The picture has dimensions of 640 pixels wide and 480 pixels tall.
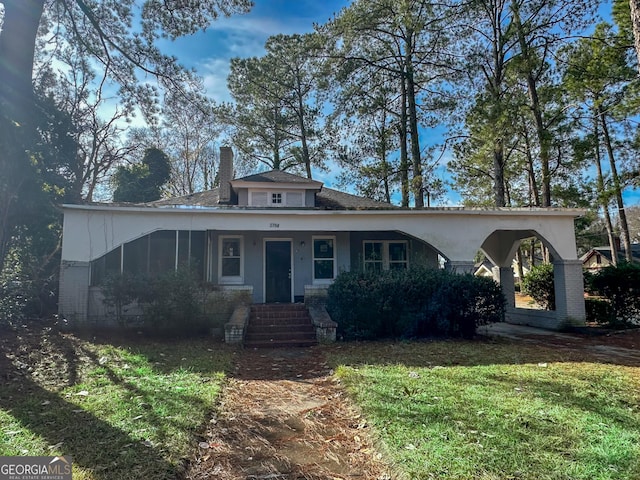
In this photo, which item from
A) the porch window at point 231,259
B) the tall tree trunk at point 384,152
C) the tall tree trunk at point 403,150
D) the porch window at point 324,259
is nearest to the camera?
the porch window at point 231,259

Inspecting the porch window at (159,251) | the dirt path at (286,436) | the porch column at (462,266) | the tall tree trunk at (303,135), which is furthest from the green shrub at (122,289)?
the tall tree trunk at (303,135)

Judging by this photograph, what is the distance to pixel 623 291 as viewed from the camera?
12039 millimetres

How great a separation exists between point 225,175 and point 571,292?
13689 mm

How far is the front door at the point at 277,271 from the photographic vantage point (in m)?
13.4

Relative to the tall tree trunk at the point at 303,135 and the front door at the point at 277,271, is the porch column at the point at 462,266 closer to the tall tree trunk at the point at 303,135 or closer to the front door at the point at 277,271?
the front door at the point at 277,271

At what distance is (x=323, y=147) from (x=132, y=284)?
A: 17.4 m

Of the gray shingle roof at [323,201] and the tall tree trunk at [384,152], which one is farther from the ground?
the tall tree trunk at [384,152]

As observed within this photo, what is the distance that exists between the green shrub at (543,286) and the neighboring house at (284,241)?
0.82 meters

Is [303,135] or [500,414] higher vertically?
[303,135]

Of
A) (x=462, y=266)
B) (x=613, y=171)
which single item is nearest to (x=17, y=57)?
(x=462, y=266)

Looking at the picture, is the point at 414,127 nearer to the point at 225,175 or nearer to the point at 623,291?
the point at 225,175

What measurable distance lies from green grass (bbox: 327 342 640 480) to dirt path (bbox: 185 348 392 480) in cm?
26

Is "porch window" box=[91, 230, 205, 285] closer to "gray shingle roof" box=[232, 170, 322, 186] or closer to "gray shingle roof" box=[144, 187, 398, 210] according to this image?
"gray shingle roof" box=[144, 187, 398, 210]

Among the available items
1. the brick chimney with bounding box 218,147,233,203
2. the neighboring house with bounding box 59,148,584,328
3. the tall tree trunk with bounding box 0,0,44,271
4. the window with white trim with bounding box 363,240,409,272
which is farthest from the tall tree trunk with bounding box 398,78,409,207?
the tall tree trunk with bounding box 0,0,44,271
